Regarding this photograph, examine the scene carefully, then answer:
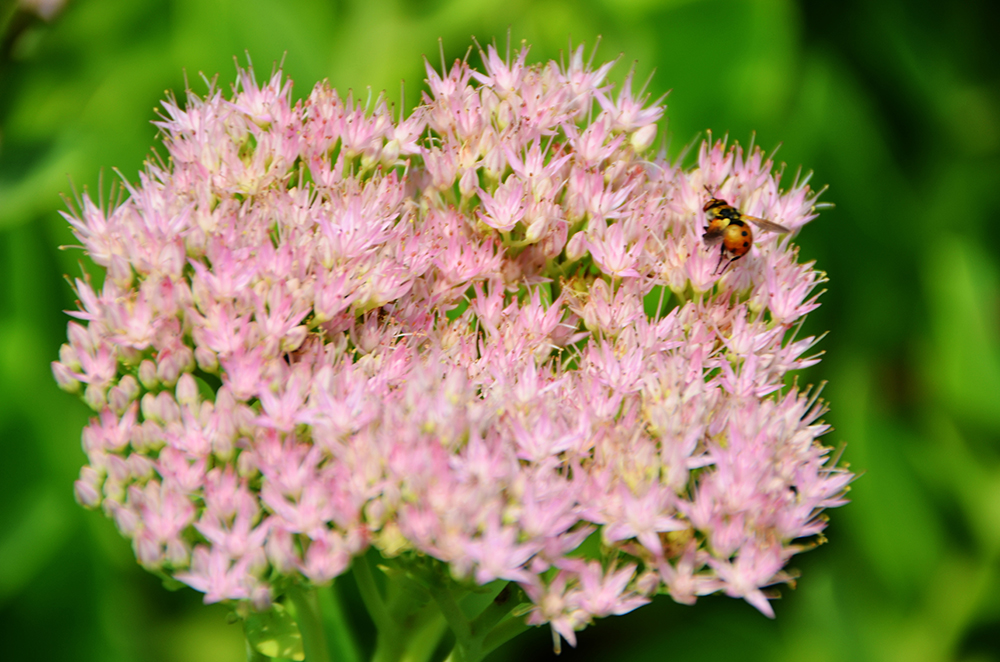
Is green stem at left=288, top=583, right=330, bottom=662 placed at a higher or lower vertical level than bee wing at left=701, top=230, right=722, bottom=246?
lower

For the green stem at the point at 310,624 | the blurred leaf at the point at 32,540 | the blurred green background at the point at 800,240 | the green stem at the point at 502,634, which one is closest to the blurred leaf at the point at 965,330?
the blurred green background at the point at 800,240

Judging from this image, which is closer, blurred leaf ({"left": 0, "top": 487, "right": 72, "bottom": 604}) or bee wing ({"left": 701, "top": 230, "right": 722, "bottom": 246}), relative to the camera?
bee wing ({"left": 701, "top": 230, "right": 722, "bottom": 246})

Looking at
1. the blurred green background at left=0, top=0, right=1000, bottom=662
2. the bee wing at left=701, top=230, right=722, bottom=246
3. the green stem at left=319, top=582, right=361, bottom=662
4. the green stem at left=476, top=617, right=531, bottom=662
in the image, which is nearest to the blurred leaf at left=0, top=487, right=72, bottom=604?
the blurred green background at left=0, top=0, right=1000, bottom=662

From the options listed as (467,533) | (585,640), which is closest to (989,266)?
(585,640)

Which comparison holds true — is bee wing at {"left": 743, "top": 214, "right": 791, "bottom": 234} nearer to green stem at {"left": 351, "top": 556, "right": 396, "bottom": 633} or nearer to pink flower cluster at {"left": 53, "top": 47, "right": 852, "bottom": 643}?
pink flower cluster at {"left": 53, "top": 47, "right": 852, "bottom": 643}

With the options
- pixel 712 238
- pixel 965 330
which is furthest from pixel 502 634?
pixel 965 330

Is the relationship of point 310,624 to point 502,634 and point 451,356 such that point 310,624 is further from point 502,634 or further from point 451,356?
point 451,356

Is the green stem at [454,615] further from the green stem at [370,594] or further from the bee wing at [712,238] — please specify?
the bee wing at [712,238]
